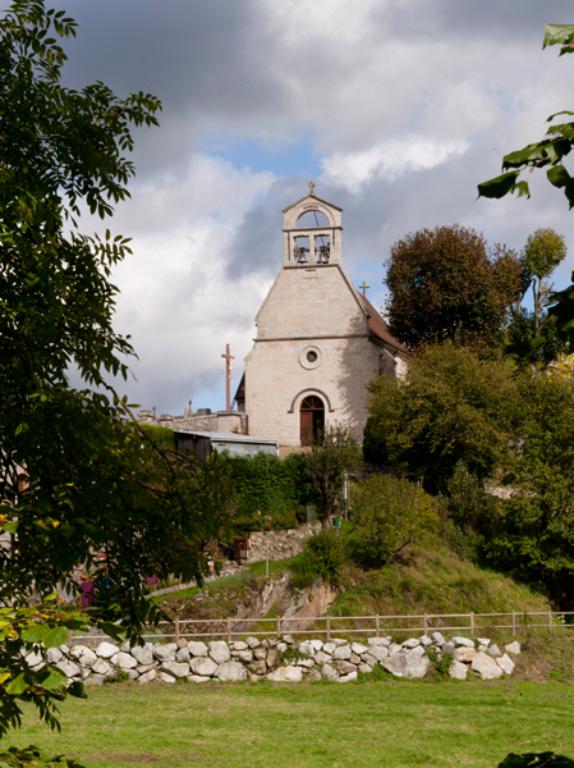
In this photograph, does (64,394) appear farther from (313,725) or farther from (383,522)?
(383,522)

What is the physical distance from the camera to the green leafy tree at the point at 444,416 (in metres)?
41.1

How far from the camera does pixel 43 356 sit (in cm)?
791

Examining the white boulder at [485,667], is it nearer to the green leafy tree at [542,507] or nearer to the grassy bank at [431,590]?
the grassy bank at [431,590]

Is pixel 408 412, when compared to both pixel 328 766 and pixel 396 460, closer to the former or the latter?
pixel 396 460

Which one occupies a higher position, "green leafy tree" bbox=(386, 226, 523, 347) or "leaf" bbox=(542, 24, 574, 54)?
"green leafy tree" bbox=(386, 226, 523, 347)

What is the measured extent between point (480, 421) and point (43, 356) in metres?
34.5

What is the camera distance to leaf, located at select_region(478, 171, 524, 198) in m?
3.53

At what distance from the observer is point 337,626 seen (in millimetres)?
28656

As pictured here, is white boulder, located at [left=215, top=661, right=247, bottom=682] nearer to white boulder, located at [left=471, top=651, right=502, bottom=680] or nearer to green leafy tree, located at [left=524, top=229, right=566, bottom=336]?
white boulder, located at [left=471, top=651, right=502, bottom=680]

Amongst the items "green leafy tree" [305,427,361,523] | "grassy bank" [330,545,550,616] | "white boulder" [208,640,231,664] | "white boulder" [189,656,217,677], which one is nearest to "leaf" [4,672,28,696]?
"white boulder" [189,656,217,677]

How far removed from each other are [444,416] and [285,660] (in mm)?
18823

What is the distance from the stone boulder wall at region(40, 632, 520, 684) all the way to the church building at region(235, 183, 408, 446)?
24334mm

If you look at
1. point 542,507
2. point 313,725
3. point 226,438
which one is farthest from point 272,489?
point 313,725

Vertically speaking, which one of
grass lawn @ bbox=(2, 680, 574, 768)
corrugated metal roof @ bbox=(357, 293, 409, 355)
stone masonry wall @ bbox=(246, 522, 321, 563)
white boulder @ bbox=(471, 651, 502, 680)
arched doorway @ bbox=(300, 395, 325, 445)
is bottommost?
grass lawn @ bbox=(2, 680, 574, 768)
